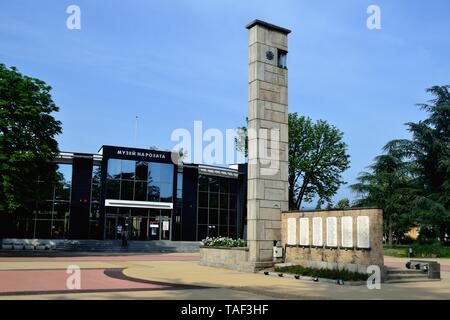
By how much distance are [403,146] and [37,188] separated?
108 feet

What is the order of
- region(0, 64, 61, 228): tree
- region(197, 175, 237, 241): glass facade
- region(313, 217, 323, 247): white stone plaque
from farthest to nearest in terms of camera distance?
region(197, 175, 237, 241): glass facade, region(0, 64, 61, 228): tree, region(313, 217, 323, 247): white stone plaque

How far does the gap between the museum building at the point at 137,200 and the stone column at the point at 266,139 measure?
22.9 metres

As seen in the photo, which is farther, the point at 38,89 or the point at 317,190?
the point at 317,190

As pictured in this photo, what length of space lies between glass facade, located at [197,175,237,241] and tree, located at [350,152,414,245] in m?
13.3

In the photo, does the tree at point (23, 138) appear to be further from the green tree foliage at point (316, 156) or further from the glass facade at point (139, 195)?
the green tree foliage at point (316, 156)

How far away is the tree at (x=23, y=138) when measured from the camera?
27672mm

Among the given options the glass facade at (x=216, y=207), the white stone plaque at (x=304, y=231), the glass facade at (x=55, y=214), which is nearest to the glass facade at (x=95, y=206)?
the glass facade at (x=55, y=214)

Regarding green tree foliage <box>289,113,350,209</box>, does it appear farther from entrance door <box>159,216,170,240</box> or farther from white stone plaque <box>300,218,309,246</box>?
white stone plaque <box>300,218,309,246</box>

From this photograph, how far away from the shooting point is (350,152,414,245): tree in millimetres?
43438

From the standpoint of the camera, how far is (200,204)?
4869cm

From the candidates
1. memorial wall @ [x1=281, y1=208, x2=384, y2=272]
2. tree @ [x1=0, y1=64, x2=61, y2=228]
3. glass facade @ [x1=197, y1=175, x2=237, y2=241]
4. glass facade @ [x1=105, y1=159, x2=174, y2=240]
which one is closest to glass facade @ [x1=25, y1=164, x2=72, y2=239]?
glass facade @ [x1=105, y1=159, x2=174, y2=240]

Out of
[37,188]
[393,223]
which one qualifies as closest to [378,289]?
[37,188]
